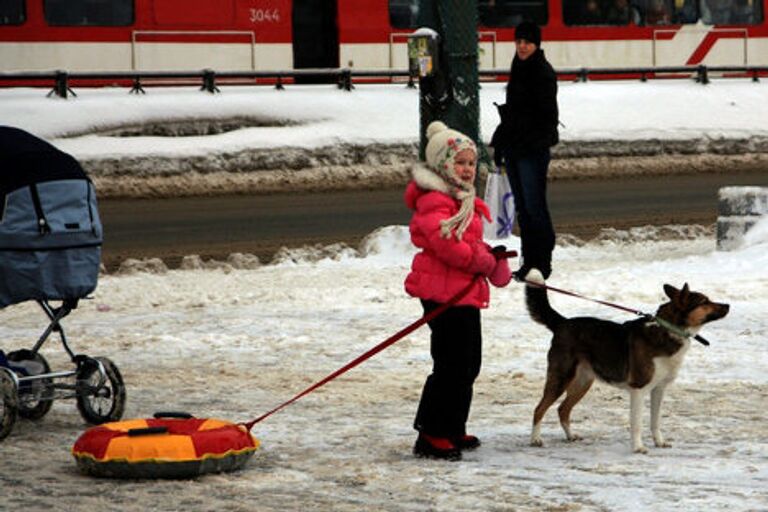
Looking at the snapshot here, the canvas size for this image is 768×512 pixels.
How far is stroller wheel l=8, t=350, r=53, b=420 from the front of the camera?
358 inches

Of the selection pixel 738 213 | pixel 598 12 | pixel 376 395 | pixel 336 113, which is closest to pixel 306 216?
pixel 738 213

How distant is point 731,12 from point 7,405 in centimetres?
2972

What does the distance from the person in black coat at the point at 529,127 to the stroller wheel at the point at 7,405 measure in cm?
641

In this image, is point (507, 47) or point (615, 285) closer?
point (615, 285)

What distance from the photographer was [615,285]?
46.2ft

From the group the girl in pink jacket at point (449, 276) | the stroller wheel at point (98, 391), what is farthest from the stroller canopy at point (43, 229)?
the girl in pink jacket at point (449, 276)

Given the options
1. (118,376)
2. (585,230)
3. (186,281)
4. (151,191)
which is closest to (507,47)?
(151,191)

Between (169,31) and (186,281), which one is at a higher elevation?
(169,31)

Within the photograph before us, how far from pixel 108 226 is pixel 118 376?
1144cm

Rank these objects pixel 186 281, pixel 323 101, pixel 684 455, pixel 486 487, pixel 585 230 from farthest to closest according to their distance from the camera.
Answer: pixel 323 101
pixel 585 230
pixel 186 281
pixel 684 455
pixel 486 487

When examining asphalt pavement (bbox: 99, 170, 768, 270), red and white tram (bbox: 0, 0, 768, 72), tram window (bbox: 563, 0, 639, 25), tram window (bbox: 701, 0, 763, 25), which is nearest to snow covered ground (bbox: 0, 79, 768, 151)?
red and white tram (bbox: 0, 0, 768, 72)

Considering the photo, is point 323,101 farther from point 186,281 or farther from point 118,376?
point 118,376

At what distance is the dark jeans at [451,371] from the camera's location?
8336 millimetres

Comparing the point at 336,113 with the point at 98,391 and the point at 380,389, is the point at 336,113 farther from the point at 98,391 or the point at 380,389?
the point at 98,391
